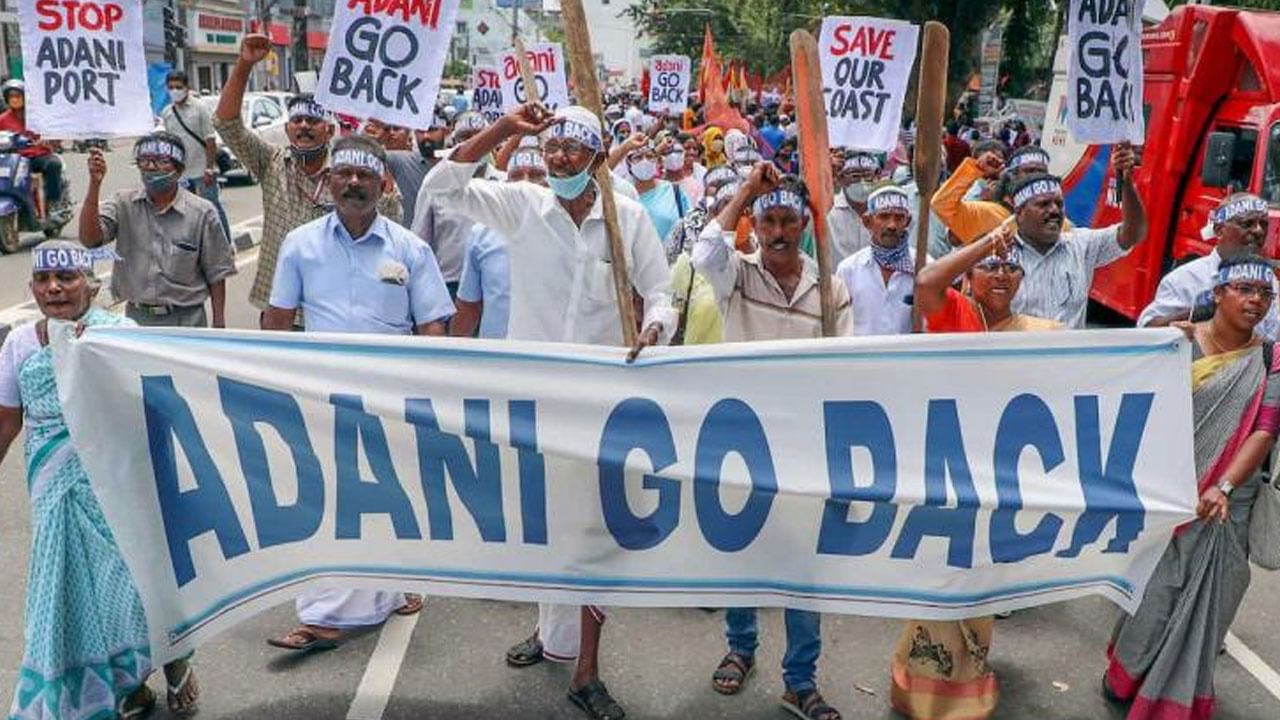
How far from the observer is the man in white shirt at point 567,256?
3887 millimetres

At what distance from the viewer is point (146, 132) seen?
525cm

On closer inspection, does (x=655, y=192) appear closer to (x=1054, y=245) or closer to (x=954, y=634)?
(x=1054, y=245)

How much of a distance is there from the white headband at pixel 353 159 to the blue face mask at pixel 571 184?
76 cm

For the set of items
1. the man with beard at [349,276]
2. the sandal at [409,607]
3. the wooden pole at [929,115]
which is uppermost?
the wooden pole at [929,115]

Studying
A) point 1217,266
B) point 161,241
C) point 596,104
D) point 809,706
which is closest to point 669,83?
point 161,241

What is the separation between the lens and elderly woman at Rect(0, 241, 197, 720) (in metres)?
3.41

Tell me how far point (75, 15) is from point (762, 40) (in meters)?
48.6

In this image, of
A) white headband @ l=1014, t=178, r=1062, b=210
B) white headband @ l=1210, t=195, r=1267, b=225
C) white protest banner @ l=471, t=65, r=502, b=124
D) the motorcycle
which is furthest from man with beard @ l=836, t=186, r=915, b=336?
the motorcycle

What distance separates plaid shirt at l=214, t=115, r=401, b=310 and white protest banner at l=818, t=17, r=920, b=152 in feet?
9.25

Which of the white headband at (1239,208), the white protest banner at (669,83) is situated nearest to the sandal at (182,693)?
the white headband at (1239,208)

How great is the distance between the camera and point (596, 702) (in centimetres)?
388

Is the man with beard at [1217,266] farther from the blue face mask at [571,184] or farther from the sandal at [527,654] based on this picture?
the sandal at [527,654]

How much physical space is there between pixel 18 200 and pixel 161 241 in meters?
8.42

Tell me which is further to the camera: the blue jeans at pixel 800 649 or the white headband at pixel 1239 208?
the white headband at pixel 1239 208
